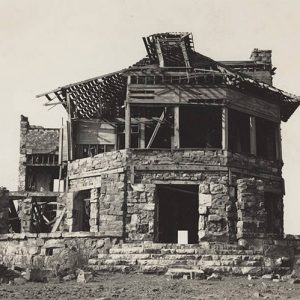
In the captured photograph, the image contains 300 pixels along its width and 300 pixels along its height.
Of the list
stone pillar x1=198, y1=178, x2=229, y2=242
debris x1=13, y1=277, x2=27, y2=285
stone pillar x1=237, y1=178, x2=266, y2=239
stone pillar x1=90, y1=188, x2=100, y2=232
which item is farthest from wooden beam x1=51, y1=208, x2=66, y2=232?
debris x1=13, y1=277, x2=27, y2=285

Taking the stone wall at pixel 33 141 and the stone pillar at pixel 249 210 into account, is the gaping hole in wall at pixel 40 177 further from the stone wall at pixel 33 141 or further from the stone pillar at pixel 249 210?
the stone pillar at pixel 249 210

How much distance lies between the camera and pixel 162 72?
916 inches

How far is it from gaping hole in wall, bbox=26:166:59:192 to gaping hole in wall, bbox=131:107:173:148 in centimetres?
1004

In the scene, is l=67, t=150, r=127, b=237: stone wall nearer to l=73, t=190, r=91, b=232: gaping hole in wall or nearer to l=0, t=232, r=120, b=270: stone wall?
l=73, t=190, r=91, b=232: gaping hole in wall

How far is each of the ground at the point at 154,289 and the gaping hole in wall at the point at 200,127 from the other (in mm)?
10628

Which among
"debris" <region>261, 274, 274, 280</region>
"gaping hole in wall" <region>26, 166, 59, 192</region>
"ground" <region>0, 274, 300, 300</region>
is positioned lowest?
"ground" <region>0, 274, 300, 300</region>

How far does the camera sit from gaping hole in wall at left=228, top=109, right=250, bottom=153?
25688 mm

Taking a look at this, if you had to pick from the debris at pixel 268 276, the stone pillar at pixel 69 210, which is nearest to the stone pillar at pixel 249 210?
the debris at pixel 268 276

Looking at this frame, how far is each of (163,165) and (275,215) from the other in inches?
223

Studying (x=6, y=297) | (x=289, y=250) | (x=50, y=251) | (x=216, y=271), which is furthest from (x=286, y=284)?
(x=50, y=251)

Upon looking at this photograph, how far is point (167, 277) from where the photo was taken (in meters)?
17.0

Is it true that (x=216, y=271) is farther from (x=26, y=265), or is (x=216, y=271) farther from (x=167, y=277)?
(x=26, y=265)

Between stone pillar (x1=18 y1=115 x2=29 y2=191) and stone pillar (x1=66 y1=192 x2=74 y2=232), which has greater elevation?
stone pillar (x1=18 y1=115 x2=29 y2=191)

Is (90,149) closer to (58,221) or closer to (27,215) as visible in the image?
(58,221)
